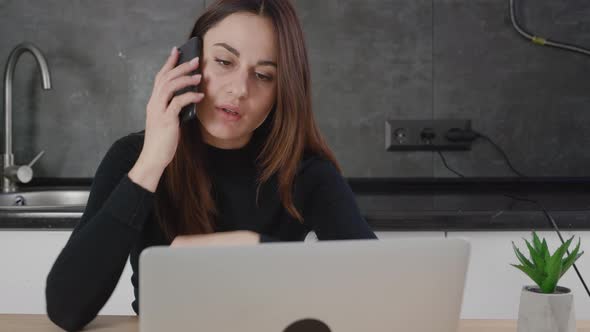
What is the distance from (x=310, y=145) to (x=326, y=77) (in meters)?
0.81

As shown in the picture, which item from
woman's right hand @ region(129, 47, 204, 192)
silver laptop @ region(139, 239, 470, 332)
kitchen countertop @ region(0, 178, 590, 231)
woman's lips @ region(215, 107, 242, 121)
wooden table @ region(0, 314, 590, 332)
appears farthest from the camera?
kitchen countertop @ region(0, 178, 590, 231)

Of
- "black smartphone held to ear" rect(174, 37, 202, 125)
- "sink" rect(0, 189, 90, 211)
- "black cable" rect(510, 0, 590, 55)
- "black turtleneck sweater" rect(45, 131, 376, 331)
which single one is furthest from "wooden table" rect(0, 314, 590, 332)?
"black cable" rect(510, 0, 590, 55)

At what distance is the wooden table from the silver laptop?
1.34ft

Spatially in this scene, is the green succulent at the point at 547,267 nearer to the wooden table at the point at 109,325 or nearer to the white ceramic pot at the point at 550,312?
the white ceramic pot at the point at 550,312

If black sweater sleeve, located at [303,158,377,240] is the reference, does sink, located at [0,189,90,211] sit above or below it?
below

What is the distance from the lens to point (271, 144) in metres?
Result: 1.43

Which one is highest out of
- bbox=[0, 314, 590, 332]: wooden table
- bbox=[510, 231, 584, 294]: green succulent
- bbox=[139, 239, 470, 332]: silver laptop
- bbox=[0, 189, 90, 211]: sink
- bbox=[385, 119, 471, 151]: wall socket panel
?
bbox=[139, 239, 470, 332]: silver laptop

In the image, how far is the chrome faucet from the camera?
2082mm

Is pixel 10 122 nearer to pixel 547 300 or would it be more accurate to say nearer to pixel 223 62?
pixel 223 62

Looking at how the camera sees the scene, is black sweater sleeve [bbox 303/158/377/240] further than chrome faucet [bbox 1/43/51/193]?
No

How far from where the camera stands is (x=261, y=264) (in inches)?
26.2

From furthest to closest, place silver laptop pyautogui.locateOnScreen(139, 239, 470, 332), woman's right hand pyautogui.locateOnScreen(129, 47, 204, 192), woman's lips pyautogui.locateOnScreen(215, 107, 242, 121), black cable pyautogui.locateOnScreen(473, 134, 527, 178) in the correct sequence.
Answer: black cable pyautogui.locateOnScreen(473, 134, 527, 178) → woman's lips pyautogui.locateOnScreen(215, 107, 242, 121) → woman's right hand pyautogui.locateOnScreen(129, 47, 204, 192) → silver laptop pyautogui.locateOnScreen(139, 239, 470, 332)

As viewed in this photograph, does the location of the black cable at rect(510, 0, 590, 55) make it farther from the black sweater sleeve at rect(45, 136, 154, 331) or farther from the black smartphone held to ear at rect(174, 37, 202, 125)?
the black sweater sleeve at rect(45, 136, 154, 331)

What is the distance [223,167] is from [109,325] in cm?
46
